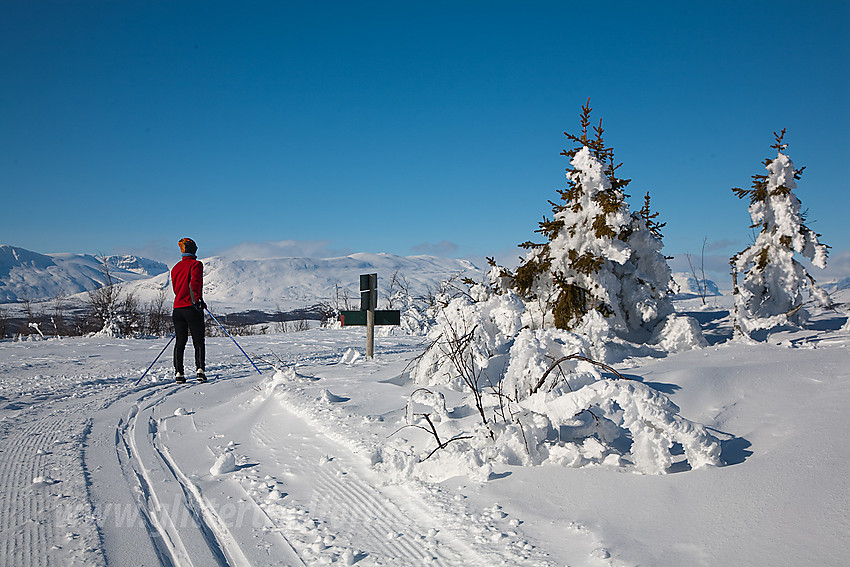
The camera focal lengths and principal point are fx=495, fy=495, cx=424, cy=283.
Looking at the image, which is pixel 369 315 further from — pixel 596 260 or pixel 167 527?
pixel 167 527

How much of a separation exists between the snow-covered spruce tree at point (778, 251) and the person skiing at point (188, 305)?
9839 millimetres

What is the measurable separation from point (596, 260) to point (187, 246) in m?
→ 6.38

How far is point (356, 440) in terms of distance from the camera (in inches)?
159

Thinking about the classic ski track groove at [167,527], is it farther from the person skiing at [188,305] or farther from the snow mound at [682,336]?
the snow mound at [682,336]

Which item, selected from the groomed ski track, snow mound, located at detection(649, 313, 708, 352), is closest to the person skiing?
the groomed ski track

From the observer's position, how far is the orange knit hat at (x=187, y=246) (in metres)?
7.91

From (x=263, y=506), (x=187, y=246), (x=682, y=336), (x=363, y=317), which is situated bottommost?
(x=263, y=506)

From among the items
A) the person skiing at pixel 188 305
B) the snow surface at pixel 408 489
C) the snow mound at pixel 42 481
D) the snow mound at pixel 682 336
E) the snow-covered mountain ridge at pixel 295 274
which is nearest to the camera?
the snow surface at pixel 408 489

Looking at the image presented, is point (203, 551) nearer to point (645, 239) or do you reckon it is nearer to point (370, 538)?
point (370, 538)

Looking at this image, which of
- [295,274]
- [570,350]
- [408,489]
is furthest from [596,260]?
[295,274]

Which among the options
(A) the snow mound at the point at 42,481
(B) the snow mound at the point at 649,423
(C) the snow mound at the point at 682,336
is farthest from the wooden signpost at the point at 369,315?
(B) the snow mound at the point at 649,423

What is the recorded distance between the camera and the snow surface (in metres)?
2.28

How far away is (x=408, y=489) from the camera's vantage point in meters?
3.15

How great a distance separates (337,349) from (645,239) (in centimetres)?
750
